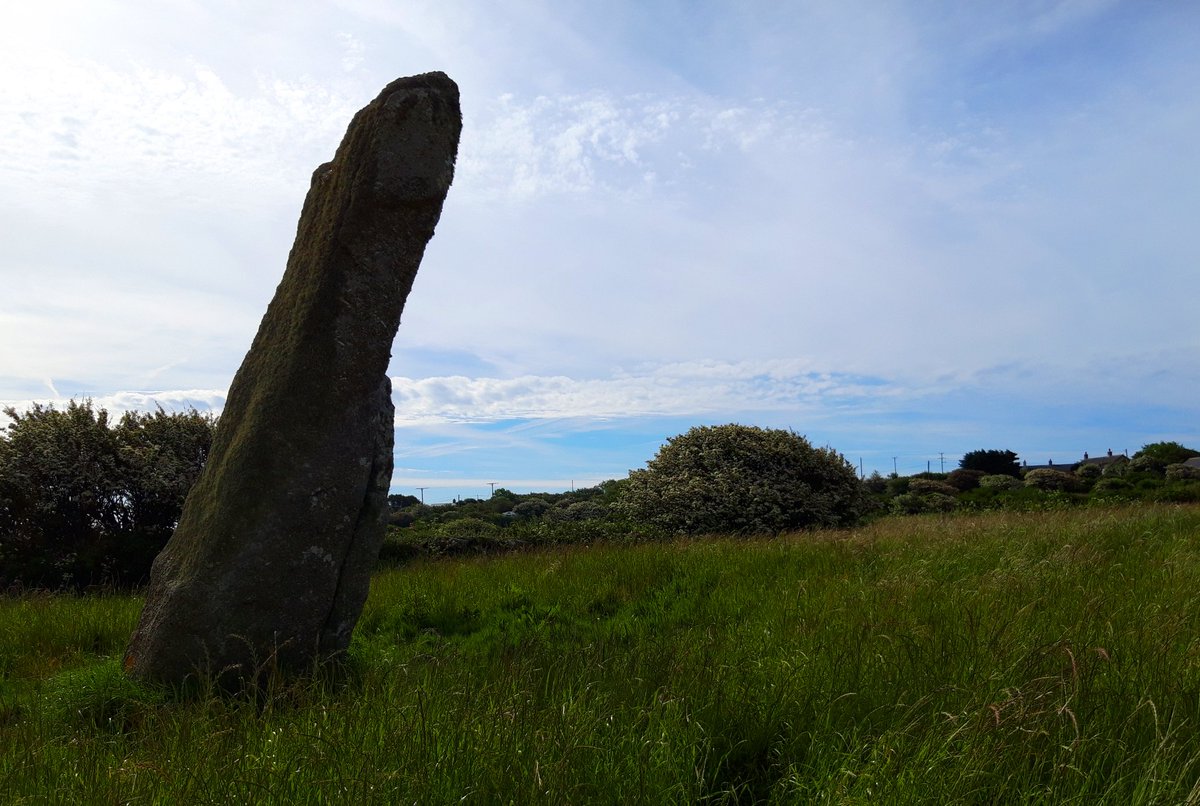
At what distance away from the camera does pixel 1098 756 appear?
10.2ft

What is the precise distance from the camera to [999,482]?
104ft

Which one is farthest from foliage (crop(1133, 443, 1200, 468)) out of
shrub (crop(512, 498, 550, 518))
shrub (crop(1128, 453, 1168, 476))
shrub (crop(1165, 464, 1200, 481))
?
shrub (crop(512, 498, 550, 518))

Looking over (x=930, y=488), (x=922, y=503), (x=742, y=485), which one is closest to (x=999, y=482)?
(x=930, y=488)

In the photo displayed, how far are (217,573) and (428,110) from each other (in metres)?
3.93

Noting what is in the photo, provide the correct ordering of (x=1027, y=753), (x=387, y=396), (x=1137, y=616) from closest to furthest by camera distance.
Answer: (x=1027, y=753), (x=1137, y=616), (x=387, y=396)

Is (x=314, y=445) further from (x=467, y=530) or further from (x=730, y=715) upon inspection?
(x=467, y=530)

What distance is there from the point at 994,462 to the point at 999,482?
808 centimetres

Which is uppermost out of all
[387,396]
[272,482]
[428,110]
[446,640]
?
[428,110]

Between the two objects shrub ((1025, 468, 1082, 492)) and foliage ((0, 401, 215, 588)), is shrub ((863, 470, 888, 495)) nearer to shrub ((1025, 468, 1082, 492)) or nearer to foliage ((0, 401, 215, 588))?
shrub ((1025, 468, 1082, 492))

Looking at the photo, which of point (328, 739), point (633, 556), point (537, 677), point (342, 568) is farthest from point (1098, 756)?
point (633, 556)

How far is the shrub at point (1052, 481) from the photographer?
3066 cm

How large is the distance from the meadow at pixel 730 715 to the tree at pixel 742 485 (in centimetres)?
1054

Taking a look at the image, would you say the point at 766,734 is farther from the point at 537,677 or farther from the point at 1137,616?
the point at 1137,616

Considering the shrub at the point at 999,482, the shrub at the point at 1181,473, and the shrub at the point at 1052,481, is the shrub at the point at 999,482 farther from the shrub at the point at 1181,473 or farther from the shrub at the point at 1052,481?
the shrub at the point at 1181,473
